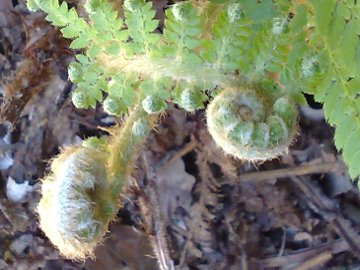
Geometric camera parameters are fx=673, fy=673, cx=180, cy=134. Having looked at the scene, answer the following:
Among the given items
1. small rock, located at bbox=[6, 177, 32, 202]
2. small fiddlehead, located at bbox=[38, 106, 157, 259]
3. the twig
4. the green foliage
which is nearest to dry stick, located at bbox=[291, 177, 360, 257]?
the twig

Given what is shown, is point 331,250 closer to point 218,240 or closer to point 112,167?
point 218,240

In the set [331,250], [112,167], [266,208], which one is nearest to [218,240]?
[266,208]

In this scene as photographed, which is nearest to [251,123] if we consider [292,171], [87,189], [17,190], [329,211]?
[87,189]

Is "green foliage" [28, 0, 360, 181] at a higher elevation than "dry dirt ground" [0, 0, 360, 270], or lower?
higher

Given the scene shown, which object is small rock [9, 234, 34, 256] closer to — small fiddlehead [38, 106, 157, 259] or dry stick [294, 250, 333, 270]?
small fiddlehead [38, 106, 157, 259]

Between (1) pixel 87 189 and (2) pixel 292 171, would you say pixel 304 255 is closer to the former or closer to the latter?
(2) pixel 292 171

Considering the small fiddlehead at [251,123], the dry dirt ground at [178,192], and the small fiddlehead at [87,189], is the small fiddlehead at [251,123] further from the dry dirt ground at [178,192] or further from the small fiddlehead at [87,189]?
the dry dirt ground at [178,192]
